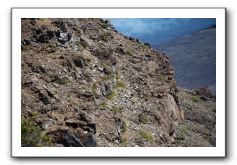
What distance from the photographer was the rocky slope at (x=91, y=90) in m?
15.4

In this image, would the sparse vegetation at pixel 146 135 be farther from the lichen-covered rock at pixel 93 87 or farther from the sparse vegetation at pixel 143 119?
the sparse vegetation at pixel 143 119

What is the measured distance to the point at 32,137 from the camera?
589 inches

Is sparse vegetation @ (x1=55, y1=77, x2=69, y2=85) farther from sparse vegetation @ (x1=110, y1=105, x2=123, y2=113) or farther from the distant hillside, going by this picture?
the distant hillside

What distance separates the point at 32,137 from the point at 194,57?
4.67 m

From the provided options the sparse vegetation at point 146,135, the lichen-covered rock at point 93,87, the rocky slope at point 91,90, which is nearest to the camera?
the rocky slope at point 91,90

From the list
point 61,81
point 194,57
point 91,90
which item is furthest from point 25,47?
point 194,57

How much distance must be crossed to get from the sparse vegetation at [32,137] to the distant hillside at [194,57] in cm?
366

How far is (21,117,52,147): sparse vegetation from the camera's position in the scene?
14.9m

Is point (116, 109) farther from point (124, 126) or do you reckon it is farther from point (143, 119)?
point (143, 119)

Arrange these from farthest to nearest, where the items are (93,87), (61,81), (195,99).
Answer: (195,99)
(93,87)
(61,81)

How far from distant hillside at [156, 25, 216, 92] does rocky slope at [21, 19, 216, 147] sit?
426 millimetres

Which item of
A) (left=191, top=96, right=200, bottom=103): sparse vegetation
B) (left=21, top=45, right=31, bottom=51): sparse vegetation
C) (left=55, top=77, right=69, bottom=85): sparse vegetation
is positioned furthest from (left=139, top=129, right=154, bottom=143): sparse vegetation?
(left=191, top=96, right=200, bottom=103): sparse vegetation

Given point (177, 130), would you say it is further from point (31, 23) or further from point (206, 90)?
point (31, 23)

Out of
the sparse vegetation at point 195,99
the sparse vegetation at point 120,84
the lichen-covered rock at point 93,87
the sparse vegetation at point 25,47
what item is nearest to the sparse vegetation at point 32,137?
the lichen-covered rock at point 93,87
